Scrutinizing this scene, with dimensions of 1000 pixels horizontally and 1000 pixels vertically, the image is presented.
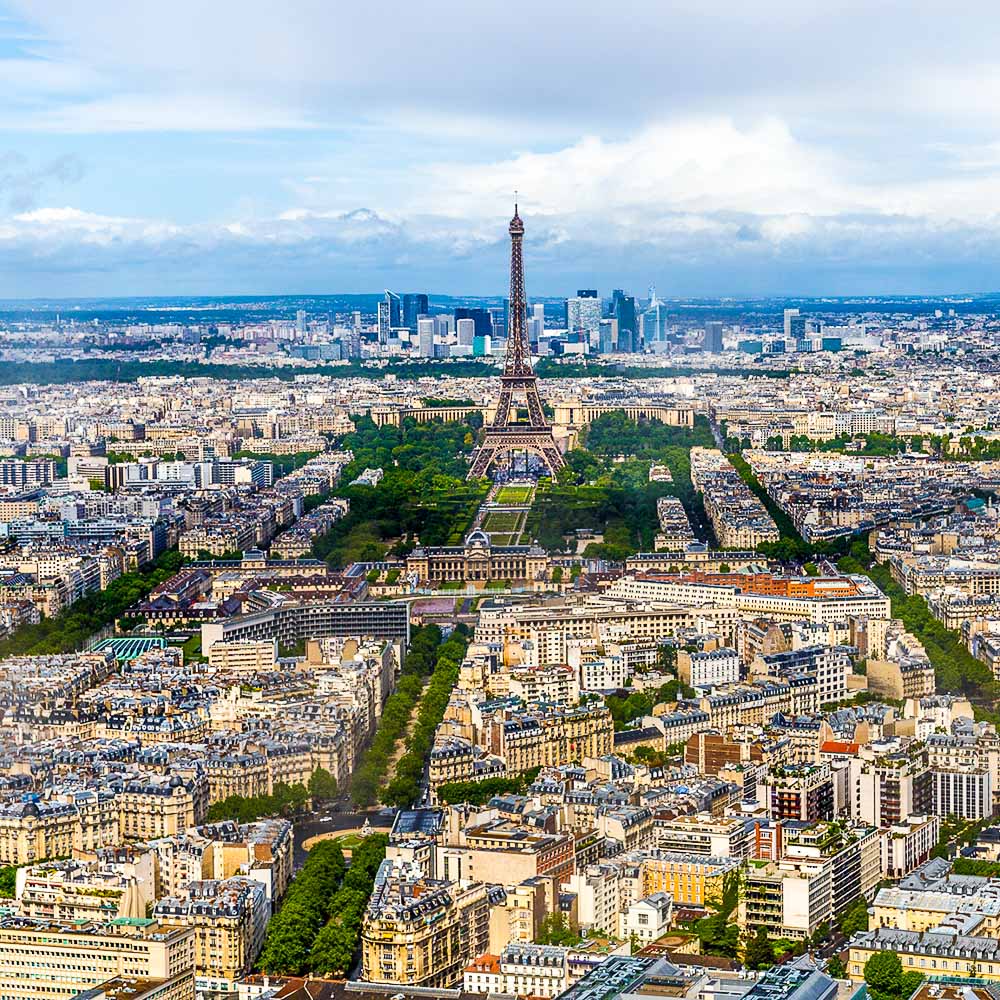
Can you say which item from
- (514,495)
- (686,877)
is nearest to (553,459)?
(514,495)

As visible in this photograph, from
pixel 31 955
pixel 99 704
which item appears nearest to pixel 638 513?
pixel 99 704

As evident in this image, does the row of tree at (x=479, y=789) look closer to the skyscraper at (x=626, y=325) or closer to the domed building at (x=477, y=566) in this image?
the domed building at (x=477, y=566)

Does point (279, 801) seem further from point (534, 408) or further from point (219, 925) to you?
point (534, 408)

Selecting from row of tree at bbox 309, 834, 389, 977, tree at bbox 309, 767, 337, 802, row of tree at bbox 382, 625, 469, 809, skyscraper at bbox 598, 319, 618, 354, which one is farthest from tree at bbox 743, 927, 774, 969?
skyscraper at bbox 598, 319, 618, 354

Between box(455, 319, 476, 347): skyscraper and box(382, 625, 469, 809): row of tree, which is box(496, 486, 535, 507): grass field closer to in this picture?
box(382, 625, 469, 809): row of tree

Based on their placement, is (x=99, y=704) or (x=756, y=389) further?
(x=756, y=389)

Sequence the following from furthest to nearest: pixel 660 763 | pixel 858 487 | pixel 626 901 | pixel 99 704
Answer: pixel 858 487, pixel 99 704, pixel 660 763, pixel 626 901

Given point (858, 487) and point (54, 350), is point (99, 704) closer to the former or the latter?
point (858, 487)
